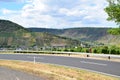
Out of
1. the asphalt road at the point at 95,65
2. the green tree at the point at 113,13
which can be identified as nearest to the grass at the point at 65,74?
the asphalt road at the point at 95,65

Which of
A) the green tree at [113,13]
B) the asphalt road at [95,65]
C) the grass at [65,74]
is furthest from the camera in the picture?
the green tree at [113,13]

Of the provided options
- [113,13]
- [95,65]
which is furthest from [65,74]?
[113,13]

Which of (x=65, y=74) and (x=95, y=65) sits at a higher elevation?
(x=95, y=65)

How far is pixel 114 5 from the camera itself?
150 feet

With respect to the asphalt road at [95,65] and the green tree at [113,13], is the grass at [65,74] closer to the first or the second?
the asphalt road at [95,65]

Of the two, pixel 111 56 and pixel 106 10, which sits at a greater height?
pixel 106 10

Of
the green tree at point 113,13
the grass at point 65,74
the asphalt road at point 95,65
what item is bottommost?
the grass at point 65,74

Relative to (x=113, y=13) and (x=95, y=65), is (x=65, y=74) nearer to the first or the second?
(x=95, y=65)

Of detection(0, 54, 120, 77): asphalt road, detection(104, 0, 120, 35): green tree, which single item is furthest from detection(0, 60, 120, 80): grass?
detection(104, 0, 120, 35): green tree

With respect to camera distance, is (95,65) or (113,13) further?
(113,13)

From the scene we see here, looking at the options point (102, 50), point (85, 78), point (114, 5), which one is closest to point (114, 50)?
point (102, 50)

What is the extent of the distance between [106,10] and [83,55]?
723cm

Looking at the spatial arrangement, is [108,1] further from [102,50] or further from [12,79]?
[12,79]

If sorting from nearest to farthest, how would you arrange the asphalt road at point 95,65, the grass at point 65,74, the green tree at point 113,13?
1. the grass at point 65,74
2. the asphalt road at point 95,65
3. the green tree at point 113,13
